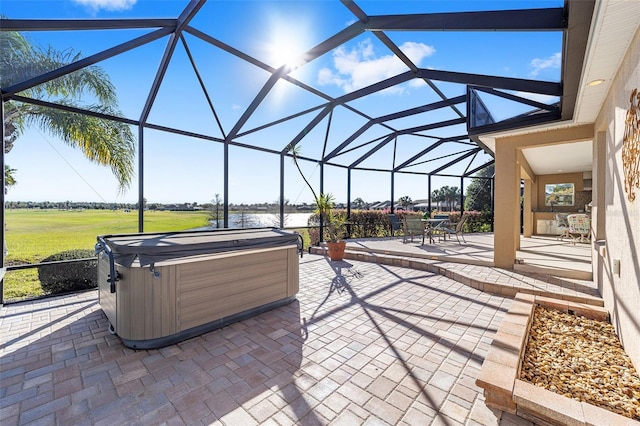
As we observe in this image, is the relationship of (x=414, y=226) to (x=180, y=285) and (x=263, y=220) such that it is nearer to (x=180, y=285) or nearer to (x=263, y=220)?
(x=263, y=220)

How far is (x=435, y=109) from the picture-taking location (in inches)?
246

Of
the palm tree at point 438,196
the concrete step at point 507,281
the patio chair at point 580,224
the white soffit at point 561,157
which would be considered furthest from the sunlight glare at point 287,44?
the palm tree at point 438,196

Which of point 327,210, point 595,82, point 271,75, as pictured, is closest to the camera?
point 595,82

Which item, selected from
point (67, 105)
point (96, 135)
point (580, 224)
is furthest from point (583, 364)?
point (96, 135)

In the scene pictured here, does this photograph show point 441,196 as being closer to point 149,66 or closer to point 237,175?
point 237,175

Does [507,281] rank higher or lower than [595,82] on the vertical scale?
lower

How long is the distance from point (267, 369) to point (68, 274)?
4296 millimetres

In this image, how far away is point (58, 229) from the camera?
6.55 meters

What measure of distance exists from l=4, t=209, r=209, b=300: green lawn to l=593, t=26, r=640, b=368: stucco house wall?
599cm

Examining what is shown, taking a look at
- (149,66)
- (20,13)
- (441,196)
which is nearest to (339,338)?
(149,66)

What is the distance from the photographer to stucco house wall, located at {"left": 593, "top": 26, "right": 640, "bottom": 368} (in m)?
2.18

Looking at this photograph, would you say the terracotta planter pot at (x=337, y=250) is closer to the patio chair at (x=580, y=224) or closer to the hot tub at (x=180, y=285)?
the hot tub at (x=180, y=285)

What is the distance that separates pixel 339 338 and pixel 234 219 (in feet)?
14.6

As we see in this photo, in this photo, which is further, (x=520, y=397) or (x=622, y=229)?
(x=622, y=229)
